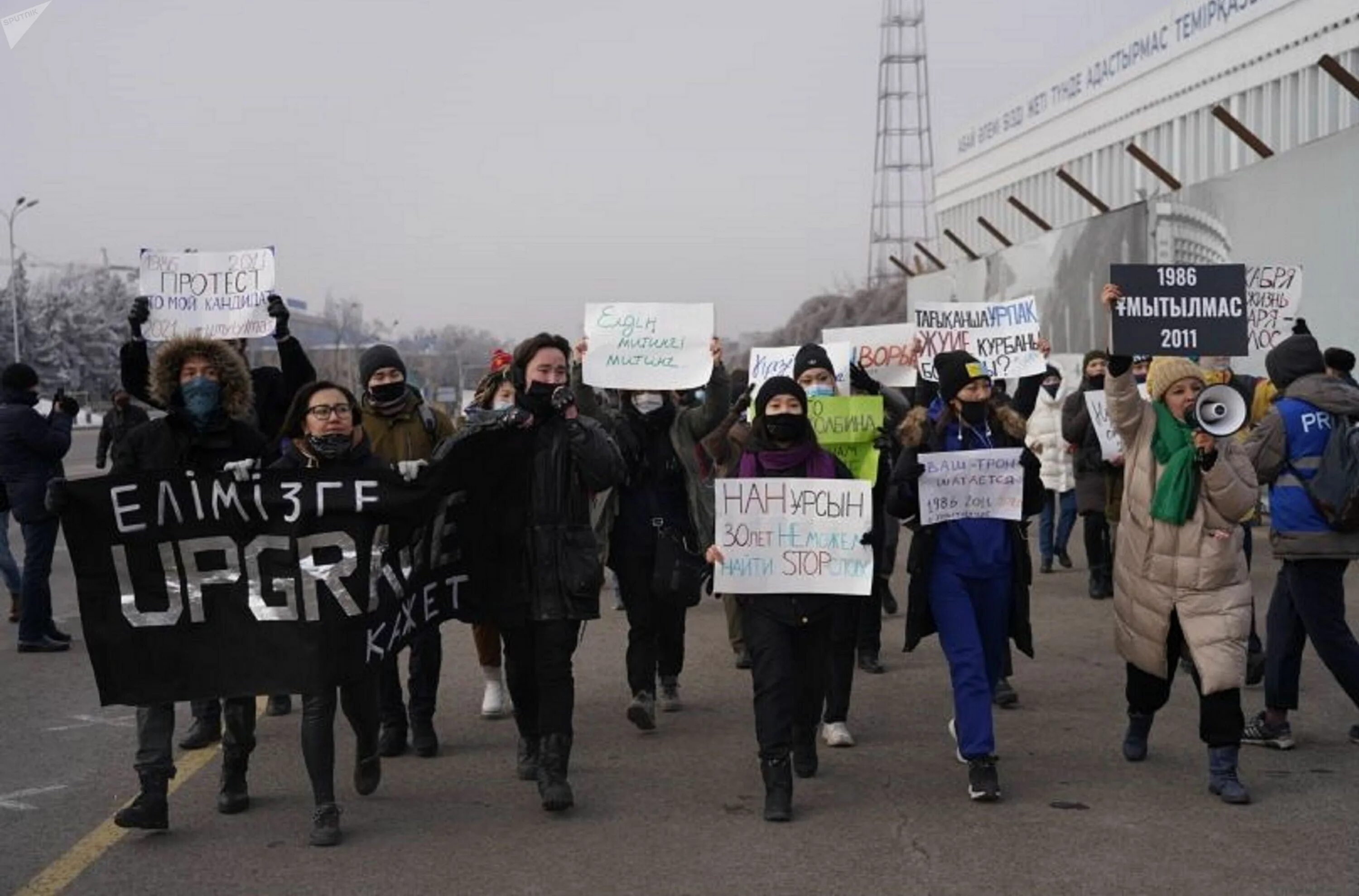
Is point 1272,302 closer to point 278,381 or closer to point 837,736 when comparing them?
point 837,736

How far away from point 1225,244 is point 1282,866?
56.4 feet

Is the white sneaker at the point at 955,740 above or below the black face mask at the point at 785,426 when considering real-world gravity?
below

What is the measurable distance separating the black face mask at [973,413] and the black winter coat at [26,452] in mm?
7235

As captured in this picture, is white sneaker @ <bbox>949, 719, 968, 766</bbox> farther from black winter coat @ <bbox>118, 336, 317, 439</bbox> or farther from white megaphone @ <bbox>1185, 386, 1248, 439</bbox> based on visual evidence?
black winter coat @ <bbox>118, 336, 317, 439</bbox>

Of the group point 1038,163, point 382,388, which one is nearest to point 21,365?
point 382,388

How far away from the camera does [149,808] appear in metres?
6.80

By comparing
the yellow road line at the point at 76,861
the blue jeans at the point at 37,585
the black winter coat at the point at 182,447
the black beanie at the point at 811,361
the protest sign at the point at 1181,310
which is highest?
the protest sign at the point at 1181,310

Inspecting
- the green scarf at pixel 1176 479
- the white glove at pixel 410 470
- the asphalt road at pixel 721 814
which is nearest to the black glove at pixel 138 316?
the asphalt road at pixel 721 814

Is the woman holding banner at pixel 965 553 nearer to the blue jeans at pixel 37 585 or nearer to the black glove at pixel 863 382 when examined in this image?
the black glove at pixel 863 382

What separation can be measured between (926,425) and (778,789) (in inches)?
70.5

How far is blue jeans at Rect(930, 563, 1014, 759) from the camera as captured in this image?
7254mm

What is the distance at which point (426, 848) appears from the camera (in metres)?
6.62

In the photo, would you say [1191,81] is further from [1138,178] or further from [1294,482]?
[1294,482]

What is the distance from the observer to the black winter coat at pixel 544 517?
289 inches
